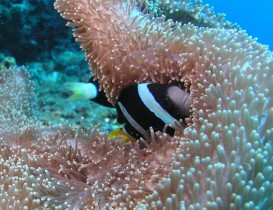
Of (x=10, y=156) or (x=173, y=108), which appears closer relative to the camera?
(x=173, y=108)

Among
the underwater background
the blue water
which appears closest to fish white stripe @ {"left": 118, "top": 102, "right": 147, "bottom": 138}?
the underwater background

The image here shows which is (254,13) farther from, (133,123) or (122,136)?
(133,123)

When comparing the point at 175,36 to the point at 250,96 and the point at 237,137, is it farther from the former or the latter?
the point at 237,137

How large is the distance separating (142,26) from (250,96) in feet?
2.51

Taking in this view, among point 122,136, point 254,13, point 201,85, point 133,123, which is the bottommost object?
point 122,136

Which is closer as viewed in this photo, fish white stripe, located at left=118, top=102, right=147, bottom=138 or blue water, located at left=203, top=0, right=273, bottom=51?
fish white stripe, located at left=118, top=102, right=147, bottom=138

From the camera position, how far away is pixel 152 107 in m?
1.47

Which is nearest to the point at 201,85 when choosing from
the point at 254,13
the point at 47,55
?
the point at 47,55

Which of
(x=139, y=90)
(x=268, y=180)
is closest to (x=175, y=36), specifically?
(x=139, y=90)

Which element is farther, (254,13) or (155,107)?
(254,13)

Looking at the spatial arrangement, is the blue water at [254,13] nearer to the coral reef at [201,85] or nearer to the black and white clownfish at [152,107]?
the coral reef at [201,85]

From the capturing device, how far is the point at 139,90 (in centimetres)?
151

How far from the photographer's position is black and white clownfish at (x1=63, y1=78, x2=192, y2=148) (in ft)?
4.79

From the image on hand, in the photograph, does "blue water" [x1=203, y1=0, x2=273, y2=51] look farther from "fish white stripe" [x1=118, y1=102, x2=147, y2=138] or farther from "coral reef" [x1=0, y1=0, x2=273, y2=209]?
"fish white stripe" [x1=118, y1=102, x2=147, y2=138]
